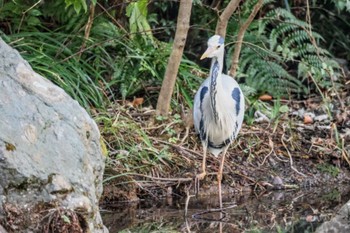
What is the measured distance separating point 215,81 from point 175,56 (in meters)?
0.80

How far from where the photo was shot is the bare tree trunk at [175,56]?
645cm

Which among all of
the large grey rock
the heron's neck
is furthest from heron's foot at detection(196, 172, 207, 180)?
the large grey rock

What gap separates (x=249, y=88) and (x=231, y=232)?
294cm

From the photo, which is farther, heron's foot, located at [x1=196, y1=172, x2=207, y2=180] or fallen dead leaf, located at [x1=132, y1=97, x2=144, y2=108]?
fallen dead leaf, located at [x1=132, y1=97, x2=144, y2=108]

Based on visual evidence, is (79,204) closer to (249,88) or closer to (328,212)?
Answer: (328,212)

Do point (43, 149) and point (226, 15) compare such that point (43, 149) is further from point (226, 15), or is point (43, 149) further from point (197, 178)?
point (226, 15)

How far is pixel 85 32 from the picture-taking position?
7.38 metres

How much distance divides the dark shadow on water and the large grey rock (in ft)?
2.29

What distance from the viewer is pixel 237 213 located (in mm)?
5824

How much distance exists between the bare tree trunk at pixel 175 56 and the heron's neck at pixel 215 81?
2.09ft

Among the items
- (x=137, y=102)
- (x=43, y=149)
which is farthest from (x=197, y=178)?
(x=43, y=149)

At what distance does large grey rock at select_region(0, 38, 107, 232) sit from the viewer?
438 centimetres

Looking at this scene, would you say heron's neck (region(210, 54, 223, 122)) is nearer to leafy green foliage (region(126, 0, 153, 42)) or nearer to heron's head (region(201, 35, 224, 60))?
heron's head (region(201, 35, 224, 60))

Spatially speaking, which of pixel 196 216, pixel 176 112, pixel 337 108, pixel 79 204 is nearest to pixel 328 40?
pixel 337 108
